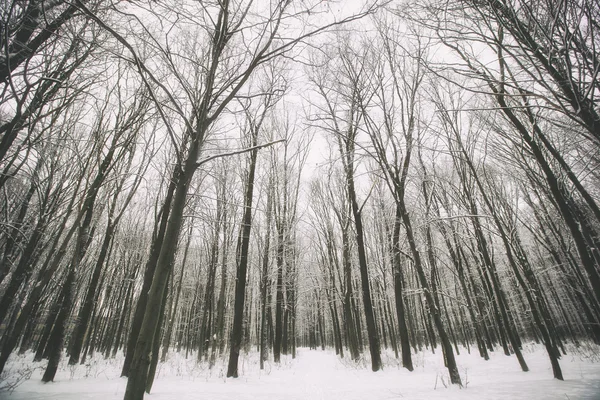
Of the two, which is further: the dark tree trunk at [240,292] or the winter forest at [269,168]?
the dark tree trunk at [240,292]

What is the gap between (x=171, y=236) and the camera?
2.23 m

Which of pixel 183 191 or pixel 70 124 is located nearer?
pixel 183 191

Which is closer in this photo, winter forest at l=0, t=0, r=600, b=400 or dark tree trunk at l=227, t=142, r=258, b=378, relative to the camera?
winter forest at l=0, t=0, r=600, b=400

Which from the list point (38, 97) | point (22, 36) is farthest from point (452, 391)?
point (22, 36)

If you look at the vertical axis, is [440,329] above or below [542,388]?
above

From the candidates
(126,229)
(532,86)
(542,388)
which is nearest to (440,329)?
(542,388)

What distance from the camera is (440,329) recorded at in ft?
16.6

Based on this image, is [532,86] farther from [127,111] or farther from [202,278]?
[202,278]

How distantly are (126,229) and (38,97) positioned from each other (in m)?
13.1

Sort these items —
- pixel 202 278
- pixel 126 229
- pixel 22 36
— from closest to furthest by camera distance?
pixel 22 36 → pixel 126 229 → pixel 202 278

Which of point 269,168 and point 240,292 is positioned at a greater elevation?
point 269,168

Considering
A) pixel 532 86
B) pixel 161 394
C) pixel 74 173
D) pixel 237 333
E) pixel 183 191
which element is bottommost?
pixel 161 394

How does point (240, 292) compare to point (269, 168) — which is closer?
point (240, 292)

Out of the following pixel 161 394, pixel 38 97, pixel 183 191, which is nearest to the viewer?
pixel 183 191
